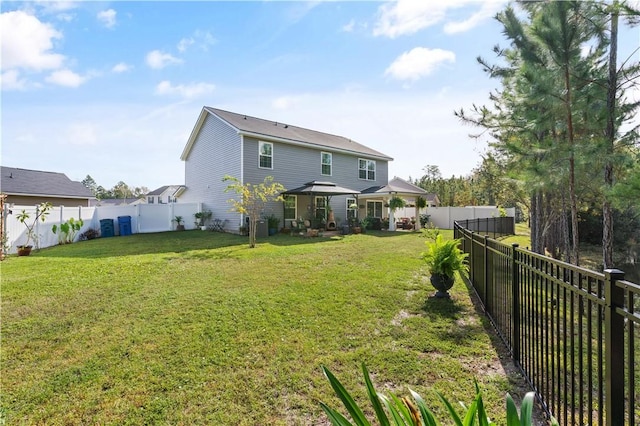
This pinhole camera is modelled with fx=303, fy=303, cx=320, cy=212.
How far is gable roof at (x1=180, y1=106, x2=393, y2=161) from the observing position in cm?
1579

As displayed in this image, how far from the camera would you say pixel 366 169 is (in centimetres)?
2158

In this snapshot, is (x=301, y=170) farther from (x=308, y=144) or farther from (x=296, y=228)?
(x=296, y=228)

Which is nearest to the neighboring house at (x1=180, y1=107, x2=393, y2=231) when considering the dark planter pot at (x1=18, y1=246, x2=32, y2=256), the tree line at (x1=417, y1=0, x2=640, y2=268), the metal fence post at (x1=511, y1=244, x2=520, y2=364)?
the dark planter pot at (x1=18, y1=246, x2=32, y2=256)

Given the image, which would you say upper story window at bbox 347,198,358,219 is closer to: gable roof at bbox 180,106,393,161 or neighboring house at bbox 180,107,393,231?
neighboring house at bbox 180,107,393,231

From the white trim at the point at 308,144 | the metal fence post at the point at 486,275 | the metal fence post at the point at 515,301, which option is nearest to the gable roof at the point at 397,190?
the white trim at the point at 308,144

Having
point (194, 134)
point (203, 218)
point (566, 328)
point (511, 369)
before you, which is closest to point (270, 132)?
point (194, 134)

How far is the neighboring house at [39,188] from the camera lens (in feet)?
61.0

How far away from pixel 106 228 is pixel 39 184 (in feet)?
31.6

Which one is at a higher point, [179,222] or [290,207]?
[290,207]

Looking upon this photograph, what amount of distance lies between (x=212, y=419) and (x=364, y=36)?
9.87 m

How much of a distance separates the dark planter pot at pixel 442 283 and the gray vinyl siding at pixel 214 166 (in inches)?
469

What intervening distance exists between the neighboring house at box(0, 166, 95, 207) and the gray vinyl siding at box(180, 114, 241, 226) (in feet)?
29.7

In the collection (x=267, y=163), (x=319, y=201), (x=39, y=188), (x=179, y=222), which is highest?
(x=267, y=163)

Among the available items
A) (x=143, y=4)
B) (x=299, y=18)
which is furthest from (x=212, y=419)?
(x=299, y=18)
